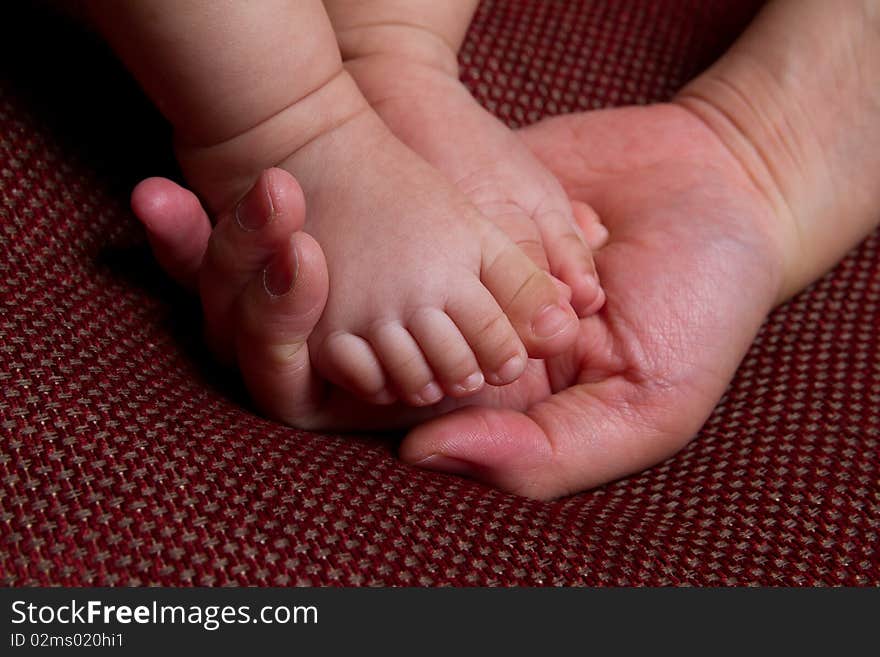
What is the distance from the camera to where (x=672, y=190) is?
802 millimetres

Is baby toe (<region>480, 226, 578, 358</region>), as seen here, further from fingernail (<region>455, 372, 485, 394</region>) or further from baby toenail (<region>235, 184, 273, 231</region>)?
baby toenail (<region>235, 184, 273, 231</region>)

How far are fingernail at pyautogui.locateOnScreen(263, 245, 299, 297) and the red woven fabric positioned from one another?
84 millimetres

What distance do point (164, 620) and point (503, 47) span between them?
0.68 m

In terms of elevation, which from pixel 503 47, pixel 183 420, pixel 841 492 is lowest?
pixel 841 492

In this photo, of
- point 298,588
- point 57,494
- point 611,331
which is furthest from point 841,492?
point 57,494

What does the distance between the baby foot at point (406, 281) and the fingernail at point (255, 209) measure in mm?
31

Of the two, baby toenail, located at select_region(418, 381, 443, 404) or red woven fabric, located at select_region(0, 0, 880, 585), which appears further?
baby toenail, located at select_region(418, 381, 443, 404)

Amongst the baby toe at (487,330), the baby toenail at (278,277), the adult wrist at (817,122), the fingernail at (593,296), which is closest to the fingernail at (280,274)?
the baby toenail at (278,277)

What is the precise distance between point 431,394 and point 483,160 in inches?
7.9

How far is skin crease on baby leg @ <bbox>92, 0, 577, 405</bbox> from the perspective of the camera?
61 centimetres

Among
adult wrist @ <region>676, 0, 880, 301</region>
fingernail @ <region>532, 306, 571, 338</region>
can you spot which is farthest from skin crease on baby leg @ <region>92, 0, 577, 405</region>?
adult wrist @ <region>676, 0, 880, 301</region>

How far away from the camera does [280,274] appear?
57 cm

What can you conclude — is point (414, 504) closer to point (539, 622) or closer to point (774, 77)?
point (539, 622)

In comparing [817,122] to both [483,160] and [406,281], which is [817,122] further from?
[406,281]
